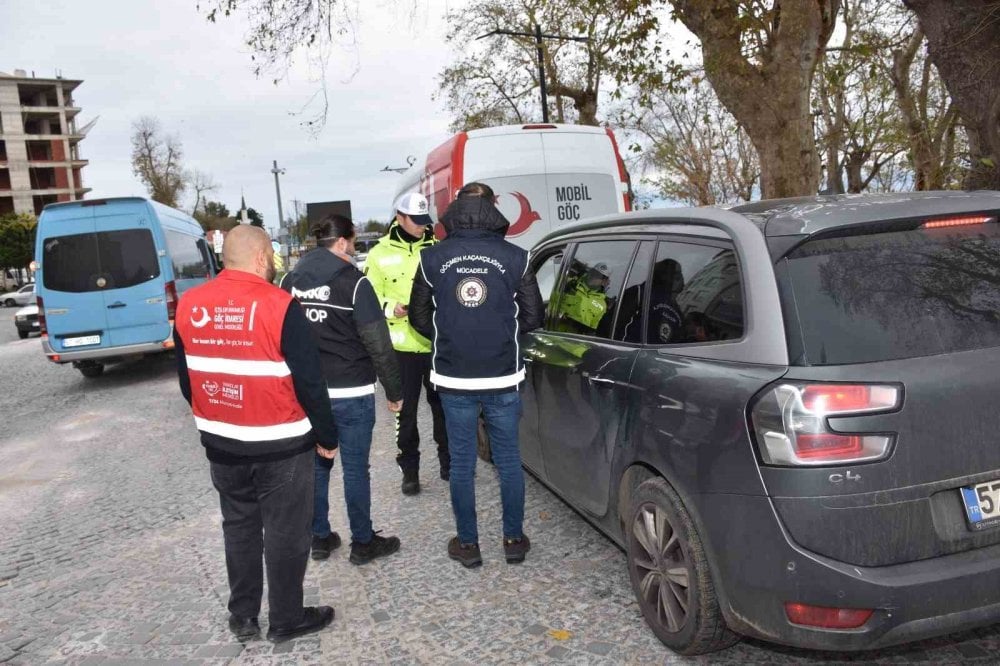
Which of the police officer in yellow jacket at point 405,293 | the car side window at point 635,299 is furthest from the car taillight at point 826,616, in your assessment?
the police officer in yellow jacket at point 405,293

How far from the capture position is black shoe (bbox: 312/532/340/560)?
445cm

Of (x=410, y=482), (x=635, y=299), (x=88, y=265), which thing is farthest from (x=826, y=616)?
(x=88, y=265)

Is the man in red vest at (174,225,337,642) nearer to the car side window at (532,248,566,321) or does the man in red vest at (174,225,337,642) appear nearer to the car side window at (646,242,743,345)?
the car side window at (646,242,743,345)

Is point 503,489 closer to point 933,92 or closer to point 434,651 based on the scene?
point 434,651

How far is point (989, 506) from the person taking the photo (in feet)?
8.14

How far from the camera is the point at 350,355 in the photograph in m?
4.19

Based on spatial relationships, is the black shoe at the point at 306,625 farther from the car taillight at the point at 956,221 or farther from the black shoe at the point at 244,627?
the car taillight at the point at 956,221

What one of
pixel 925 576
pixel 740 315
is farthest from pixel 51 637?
pixel 925 576

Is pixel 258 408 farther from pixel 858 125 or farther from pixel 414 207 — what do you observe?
pixel 858 125

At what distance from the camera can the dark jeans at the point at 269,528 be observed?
3.33 metres

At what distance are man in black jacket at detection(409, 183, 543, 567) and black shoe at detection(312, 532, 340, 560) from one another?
826 millimetres

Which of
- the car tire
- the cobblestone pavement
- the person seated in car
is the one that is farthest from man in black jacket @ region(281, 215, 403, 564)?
the car tire

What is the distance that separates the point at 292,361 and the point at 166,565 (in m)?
2.01

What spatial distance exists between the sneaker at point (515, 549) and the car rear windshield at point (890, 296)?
211 centimetres
